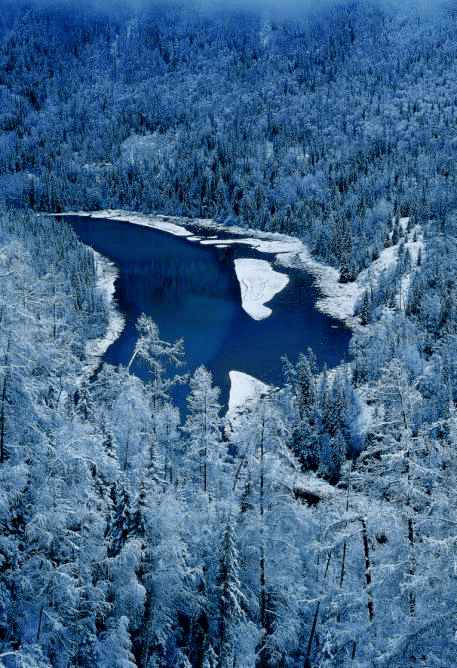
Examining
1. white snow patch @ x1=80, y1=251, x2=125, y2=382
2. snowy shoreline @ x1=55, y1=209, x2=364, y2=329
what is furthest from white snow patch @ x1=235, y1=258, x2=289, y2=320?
white snow patch @ x1=80, y1=251, x2=125, y2=382

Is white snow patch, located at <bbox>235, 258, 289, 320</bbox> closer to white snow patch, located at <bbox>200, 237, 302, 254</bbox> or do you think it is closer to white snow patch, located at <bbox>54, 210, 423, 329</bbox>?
white snow patch, located at <bbox>54, 210, 423, 329</bbox>

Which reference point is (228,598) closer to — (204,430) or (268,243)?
(204,430)

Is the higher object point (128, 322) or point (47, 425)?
point (47, 425)

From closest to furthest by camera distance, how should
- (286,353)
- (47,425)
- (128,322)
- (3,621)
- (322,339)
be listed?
A: 1. (3,621)
2. (47,425)
3. (286,353)
4. (322,339)
5. (128,322)

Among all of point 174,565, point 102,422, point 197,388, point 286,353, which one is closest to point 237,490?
point 197,388

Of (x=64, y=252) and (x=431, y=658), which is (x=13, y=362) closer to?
(x=431, y=658)

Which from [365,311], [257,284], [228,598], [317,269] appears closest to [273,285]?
[257,284]

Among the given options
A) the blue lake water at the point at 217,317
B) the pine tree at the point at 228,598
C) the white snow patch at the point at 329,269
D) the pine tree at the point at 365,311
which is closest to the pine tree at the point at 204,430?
the pine tree at the point at 228,598

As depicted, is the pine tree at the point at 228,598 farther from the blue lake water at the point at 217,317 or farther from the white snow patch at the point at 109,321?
the blue lake water at the point at 217,317

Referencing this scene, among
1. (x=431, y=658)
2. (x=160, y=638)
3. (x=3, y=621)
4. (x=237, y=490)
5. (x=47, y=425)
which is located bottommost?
(x=237, y=490)
